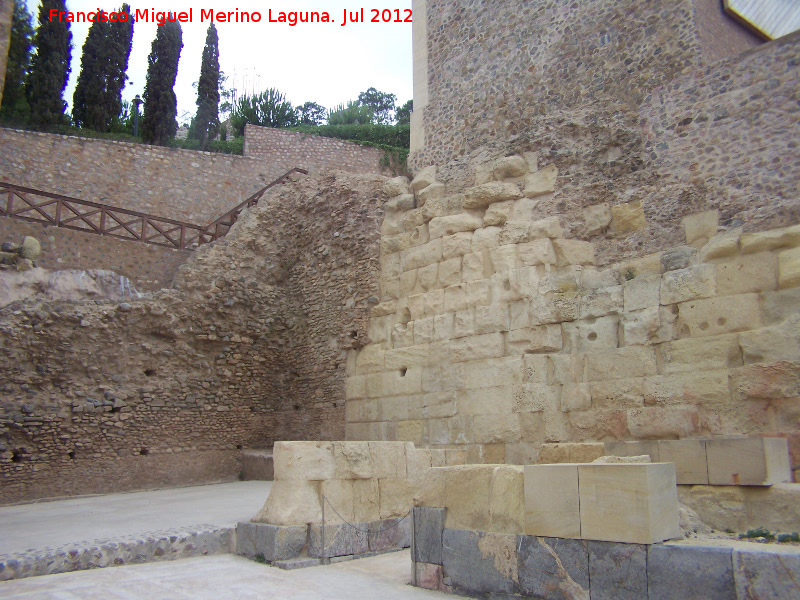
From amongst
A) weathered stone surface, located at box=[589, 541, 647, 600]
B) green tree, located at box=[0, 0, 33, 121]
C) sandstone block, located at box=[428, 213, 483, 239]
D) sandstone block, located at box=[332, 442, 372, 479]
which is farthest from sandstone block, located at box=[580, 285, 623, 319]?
green tree, located at box=[0, 0, 33, 121]

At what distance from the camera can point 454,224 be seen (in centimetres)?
899

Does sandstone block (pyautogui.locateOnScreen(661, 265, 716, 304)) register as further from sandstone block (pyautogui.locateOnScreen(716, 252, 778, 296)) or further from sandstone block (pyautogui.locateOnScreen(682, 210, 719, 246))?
sandstone block (pyautogui.locateOnScreen(682, 210, 719, 246))

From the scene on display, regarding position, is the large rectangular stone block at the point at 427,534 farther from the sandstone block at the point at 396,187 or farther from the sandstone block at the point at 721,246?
the sandstone block at the point at 396,187

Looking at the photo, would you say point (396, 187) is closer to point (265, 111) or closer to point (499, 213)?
point (499, 213)

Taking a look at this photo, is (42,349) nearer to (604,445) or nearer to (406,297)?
(406,297)

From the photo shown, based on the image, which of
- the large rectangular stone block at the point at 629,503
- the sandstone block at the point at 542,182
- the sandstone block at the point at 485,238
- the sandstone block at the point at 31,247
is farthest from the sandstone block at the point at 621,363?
the sandstone block at the point at 31,247

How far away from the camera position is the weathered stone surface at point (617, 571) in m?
3.44

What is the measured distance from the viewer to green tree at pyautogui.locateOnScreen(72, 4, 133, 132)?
78.1 feet

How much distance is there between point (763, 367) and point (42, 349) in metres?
8.90

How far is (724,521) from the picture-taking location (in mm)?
5383

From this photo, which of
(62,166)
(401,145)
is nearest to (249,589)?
(62,166)

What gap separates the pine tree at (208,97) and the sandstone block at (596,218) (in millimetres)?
20198

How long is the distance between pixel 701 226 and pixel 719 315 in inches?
43.1

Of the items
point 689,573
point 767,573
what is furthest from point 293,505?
point 767,573
